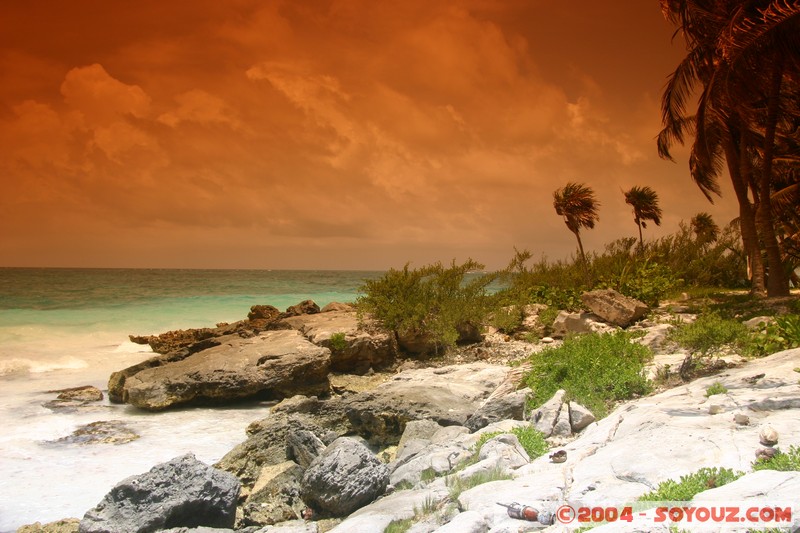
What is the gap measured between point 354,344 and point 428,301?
2654 mm

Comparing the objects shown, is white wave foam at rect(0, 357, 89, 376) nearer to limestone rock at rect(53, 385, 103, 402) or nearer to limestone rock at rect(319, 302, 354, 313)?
limestone rock at rect(53, 385, 103, 402)

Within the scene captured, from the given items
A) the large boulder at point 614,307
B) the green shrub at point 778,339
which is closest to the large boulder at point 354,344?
the large boulder at point 614,307

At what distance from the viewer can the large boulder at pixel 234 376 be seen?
36.1ft

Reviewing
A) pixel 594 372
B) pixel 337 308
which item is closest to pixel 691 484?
pixel 594 372

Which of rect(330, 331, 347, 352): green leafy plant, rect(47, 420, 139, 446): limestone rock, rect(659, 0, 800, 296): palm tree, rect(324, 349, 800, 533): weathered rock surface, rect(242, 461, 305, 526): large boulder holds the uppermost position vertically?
rect(659, 0, 800, 296): palm tree

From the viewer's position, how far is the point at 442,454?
6.10 m

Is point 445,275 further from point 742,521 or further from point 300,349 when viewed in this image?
point 742,521

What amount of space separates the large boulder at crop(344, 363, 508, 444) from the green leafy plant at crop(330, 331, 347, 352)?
3.38 m

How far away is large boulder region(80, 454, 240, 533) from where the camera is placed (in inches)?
211

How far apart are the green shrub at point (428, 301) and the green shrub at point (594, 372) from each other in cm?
552

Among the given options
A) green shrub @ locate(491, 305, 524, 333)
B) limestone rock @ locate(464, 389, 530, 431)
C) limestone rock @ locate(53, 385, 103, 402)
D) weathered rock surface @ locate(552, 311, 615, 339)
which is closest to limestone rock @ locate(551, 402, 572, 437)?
limestone rock @ locate(464, 389, 530, 431)

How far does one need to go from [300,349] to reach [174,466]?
6.16 m

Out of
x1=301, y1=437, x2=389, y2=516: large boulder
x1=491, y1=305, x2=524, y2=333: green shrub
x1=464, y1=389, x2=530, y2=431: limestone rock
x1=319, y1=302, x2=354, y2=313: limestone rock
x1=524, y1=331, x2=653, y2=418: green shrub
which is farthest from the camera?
x1=319, y1=302, x2=354, y2=313: limestone rock

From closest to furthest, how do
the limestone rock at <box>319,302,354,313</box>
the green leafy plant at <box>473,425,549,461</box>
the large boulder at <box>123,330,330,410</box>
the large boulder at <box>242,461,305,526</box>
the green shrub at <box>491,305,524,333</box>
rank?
the green leafy plant at <box>473,425,549,461</box> → the large boulder at <box>242,461,305,526</box> → the large boulder at <box>123,330,330,410</box> → the green shrub at <box>491,305,524,333</box> → the limestone rock at <box>319,302,354,313</box>
